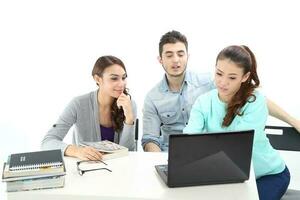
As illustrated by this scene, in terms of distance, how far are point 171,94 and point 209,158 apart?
112 centimetres

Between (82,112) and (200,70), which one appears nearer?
(82,112)

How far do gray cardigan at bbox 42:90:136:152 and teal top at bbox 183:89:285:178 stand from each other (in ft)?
1.49

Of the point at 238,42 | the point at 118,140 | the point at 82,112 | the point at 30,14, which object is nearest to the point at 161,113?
the point at 118,140

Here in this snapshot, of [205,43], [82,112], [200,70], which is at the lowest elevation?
[82,112]

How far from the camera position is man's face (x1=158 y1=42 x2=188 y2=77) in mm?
2418

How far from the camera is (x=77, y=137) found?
2365 mm

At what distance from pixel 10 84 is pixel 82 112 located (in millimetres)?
1012

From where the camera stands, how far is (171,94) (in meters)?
2.52

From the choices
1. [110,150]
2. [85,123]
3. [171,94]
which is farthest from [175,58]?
[110,150]

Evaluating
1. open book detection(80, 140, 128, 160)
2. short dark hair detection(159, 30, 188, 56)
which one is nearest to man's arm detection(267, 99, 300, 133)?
short dark hair detection(159, 30, 188, 56)

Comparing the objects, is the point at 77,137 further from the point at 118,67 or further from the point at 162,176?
the point at 162,176

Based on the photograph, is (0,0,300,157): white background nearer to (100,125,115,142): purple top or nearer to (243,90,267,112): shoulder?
(100,125,115,142): purple top

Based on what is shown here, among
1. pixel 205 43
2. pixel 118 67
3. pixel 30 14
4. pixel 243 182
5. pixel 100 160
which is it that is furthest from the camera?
pixel 30 14

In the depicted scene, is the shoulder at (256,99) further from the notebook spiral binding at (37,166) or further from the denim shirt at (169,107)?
the notebook spiral binding at (37,166)
